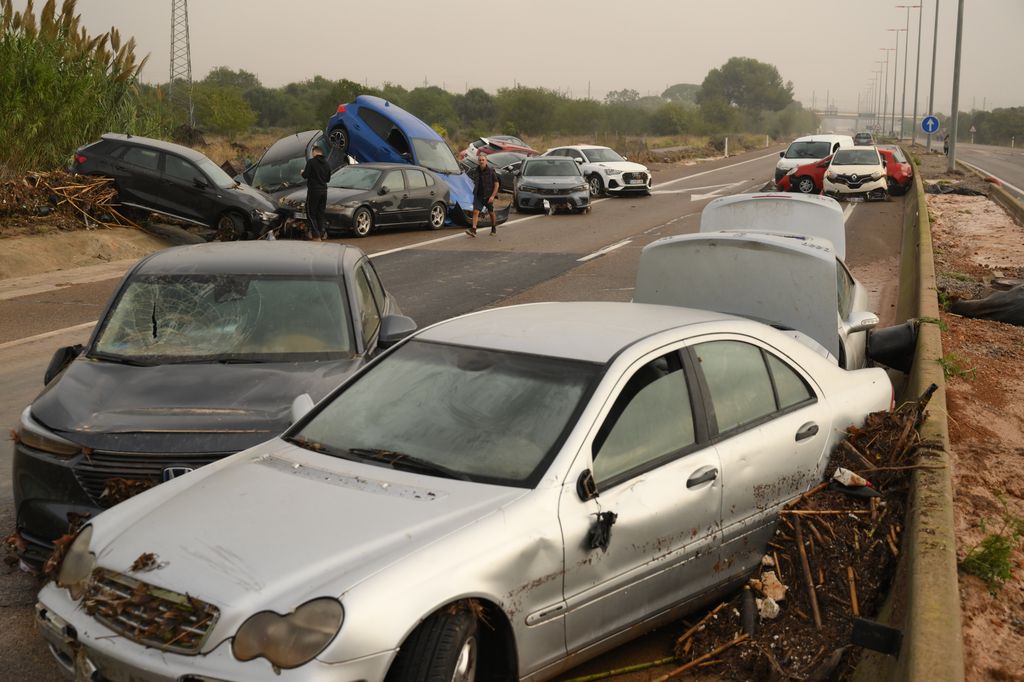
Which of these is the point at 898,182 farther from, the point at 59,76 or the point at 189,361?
the point at 189,361

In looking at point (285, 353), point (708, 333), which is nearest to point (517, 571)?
point (708, 333)

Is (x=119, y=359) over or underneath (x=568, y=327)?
underneath

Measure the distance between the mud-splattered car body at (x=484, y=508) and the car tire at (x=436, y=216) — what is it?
63.3 feet

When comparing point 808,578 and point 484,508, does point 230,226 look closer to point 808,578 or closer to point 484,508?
point 808,578

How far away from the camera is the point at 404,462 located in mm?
4484

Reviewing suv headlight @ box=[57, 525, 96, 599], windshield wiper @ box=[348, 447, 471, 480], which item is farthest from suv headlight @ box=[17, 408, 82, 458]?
windshield wiper @ box=[348, 447, 471, 480]

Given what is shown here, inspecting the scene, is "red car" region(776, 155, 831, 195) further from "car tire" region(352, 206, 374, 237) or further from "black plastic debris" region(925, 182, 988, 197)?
"car tire" region(352, 206, 374, 237)

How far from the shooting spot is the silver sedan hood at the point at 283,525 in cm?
365

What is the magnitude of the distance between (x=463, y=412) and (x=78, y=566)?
1.58 m

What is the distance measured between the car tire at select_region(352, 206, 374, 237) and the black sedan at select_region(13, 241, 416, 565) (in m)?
14.7

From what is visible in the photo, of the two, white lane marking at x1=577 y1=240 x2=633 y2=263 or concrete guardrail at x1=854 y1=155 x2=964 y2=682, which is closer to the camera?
concrete guardrail at x1=854 y1=155 x2=964 y2=682

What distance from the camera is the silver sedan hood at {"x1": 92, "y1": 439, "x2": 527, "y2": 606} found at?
365cm

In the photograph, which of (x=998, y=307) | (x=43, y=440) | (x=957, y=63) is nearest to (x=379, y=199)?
(x=998, y=307)

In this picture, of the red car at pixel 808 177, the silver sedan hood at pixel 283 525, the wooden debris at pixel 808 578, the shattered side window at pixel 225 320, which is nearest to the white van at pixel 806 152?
the red car at pixel 808 177
